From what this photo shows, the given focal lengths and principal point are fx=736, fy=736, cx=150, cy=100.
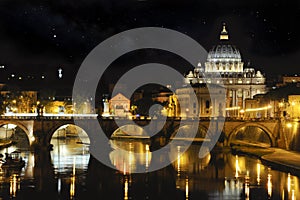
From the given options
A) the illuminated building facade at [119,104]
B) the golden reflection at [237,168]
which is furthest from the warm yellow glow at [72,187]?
the illuminated building facade at [119,104]

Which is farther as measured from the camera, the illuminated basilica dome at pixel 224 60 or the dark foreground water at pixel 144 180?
the illuminated basilica dome at pixel 224 60

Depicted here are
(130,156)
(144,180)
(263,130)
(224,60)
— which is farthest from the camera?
(224,60)

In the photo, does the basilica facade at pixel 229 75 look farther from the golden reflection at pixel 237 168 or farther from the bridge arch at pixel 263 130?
the golden reflection at pixel 237 168

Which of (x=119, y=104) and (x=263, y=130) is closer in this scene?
(x=263, y=130)

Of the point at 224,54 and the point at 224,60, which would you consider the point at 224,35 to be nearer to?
the point at 224,54

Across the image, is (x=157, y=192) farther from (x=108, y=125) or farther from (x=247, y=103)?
(x=247, y=103)

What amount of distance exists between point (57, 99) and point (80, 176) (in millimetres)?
65916

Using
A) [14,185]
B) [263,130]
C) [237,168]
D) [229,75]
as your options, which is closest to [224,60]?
[229,75]

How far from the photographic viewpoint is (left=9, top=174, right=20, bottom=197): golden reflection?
45206 mm

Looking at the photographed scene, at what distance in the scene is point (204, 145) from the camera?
258 feet

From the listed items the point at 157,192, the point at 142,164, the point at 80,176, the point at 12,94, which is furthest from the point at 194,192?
the point at 12,94

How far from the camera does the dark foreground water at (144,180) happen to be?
45.4 m

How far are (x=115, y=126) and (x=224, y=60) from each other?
89.6 meters

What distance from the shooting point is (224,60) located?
529ft
